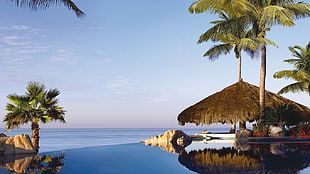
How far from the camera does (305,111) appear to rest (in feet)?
71.3

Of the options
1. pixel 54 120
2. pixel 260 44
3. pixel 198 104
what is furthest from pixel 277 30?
pixel 54 120

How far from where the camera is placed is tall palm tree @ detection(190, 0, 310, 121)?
18750 millimetres

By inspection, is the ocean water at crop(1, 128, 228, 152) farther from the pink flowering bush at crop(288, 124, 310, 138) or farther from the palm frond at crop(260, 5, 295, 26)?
the palm frond at crop(260, 5, 295, 26)

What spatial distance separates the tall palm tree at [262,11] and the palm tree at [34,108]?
10.2 metres

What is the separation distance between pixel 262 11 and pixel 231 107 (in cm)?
575

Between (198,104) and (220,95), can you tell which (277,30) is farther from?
(198,104)

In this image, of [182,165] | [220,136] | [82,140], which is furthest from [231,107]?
[82,140]

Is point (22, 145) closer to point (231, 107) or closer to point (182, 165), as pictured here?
point (182, 165)

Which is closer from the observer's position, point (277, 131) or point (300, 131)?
point (277, 131)

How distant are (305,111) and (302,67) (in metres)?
7.09

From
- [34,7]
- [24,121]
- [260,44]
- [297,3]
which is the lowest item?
[24,121]

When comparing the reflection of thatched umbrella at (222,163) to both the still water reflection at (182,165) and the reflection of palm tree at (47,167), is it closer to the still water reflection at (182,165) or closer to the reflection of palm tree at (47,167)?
the still water reflection at (182,165)

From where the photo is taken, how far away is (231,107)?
2053cm

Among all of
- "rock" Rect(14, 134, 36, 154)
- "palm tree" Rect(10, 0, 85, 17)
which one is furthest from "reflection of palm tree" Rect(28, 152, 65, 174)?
"palm tree" Rect(10, 0, 85, 17)
